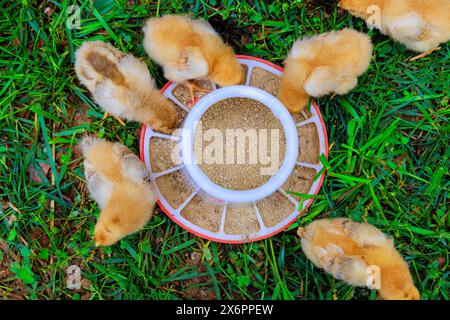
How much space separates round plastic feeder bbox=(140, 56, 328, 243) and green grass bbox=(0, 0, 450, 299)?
82 mm

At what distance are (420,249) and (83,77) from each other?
1.76m

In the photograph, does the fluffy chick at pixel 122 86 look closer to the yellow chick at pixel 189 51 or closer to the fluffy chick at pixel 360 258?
the yellow chick at pixel 189 51

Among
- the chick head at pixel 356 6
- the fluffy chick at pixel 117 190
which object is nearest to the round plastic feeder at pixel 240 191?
the fluffy chick at pixel 117 190

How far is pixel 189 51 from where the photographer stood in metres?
2.07

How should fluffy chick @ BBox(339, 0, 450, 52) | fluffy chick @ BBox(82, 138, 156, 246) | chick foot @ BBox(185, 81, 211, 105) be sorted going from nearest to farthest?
fluffy chick @ BBox(82, 138, 156, 246) → fluffy chick @ BBox(339, 0, 450, 52) → chick foot @ BBox(185, 81, 211, 105)

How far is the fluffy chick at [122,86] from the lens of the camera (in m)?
2.05

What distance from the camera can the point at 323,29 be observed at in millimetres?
2428

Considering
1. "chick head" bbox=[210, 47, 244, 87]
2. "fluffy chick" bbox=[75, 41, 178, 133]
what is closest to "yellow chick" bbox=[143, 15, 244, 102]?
"chick head" bbox=[210, 47, 244, 87]

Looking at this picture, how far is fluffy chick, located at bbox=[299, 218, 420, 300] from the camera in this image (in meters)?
2.00

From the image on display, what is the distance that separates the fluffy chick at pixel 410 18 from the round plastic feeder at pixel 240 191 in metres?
0.47

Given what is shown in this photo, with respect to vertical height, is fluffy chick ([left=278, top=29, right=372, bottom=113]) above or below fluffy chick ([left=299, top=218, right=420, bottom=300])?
above

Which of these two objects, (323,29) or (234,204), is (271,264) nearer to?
(234,204)

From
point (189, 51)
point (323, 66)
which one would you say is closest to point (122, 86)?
point (189, 51)

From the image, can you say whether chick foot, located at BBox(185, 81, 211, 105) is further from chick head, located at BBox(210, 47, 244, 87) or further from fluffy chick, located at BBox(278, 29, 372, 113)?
A: fluffy chick, located at BBox(278, 29, 372, 113)
